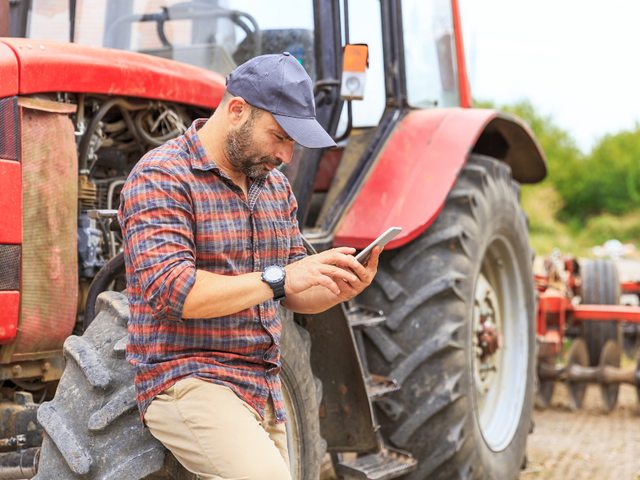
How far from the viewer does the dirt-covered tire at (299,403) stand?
2.35 meters

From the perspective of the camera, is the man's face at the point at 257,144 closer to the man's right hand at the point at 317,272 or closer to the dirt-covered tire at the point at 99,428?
the man's right hand at the point at 317,272

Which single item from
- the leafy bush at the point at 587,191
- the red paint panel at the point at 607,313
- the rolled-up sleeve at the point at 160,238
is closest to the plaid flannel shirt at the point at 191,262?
the rolled-up sleeve at the point at 160,238

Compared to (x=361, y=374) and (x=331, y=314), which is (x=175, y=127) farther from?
(x=361, y=374)

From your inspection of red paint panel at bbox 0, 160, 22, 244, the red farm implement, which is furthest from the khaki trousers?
the red farm implement

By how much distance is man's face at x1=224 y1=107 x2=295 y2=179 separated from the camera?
72.8 inches

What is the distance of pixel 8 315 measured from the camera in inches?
88.1

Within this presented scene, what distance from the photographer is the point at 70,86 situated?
2438mm

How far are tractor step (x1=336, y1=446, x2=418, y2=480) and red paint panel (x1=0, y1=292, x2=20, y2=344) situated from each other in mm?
1364

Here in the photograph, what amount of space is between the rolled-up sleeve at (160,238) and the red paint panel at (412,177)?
142cm

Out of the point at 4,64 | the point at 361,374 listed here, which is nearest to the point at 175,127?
the point at 4,64

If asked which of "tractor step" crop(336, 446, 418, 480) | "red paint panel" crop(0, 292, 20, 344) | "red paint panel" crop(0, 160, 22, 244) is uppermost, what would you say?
"red paint panel" crop(0, 160, 22, 244)

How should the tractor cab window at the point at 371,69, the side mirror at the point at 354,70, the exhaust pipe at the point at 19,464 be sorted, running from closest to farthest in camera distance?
1. the exhaust pipe at the point at 19,464
2. the side mirror at the point at 354,70
3. the tractor cab window at the point at 371,69

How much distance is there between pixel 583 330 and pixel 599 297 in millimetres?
382

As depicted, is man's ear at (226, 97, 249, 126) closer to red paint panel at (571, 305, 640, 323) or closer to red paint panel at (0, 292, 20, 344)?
red paint panel at (0, 292, 20, 344)
